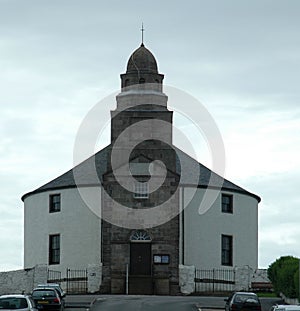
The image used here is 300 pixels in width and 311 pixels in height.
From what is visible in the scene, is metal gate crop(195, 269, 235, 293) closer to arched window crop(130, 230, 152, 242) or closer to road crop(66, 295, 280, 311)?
arched window crop(130, 230, 152, 242)

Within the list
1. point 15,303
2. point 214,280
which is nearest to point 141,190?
point 214,280

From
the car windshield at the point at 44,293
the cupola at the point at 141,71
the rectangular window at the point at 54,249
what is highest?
the cupola at the point at 141,71

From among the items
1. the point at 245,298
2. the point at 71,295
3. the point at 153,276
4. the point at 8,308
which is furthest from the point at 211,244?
the point at 8,308

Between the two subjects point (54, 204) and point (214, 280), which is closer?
point (214, 280)

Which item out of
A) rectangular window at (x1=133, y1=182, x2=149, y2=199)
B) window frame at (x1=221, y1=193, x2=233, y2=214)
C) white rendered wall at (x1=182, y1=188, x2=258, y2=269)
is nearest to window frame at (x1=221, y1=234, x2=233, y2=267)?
white rendered wall at (x1=182, y1=188, x2=258, y2=269)

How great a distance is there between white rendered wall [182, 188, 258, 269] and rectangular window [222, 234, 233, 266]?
0.97 feet

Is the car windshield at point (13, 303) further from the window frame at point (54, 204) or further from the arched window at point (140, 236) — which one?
the window frame at point (54, 204)

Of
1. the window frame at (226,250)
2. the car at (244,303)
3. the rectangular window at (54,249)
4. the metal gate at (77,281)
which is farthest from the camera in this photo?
the window frame at (226,250)

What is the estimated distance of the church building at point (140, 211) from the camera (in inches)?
2822

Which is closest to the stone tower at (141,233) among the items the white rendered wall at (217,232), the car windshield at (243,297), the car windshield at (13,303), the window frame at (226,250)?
the white rendered wall at (217,232)

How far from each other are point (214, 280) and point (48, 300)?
25271mm

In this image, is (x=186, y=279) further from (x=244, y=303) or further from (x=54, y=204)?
(x=244, y=303)

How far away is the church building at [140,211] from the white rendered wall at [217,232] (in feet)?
0.23

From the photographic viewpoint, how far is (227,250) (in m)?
77.6
